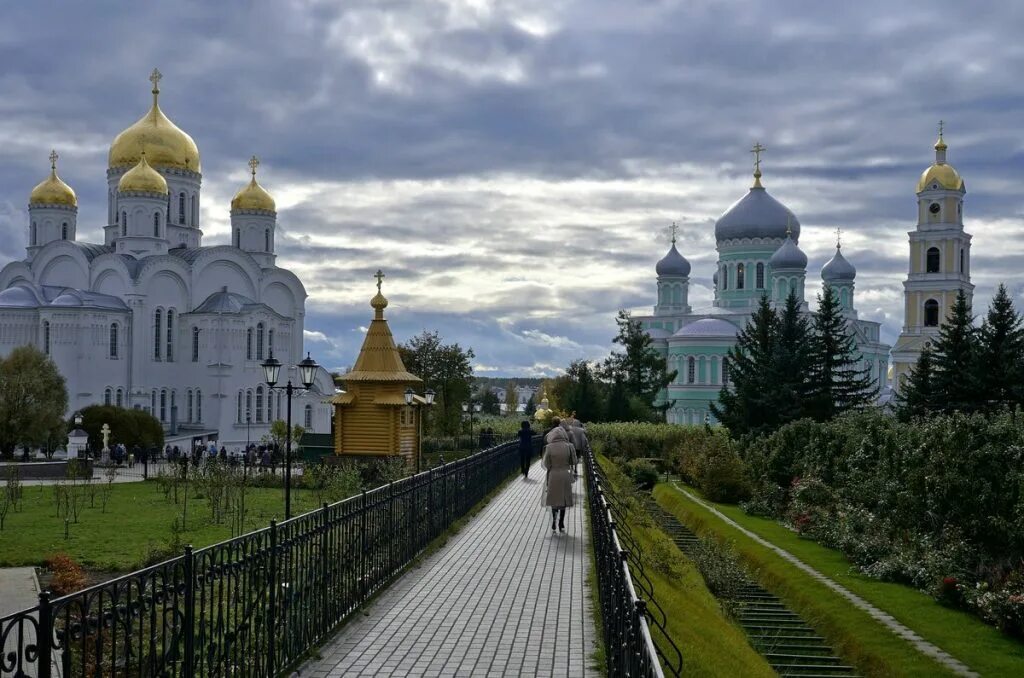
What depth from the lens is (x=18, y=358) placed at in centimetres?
3894

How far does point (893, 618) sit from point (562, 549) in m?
4.03

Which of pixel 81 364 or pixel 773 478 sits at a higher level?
pixel 81 364

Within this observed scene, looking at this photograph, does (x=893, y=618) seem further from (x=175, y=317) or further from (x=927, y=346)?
(x=175, y=317)

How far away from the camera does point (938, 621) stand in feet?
39.5

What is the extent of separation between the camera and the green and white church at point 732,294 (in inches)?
2446

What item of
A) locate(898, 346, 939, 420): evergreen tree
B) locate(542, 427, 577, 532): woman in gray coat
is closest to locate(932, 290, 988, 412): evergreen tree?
locate(898, 346, 939, 420): evergreen tree

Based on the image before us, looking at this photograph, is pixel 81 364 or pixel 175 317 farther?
pixel 175 317

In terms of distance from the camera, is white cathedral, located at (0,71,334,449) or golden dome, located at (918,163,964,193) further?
golden dome, located at (918,163,964,193)

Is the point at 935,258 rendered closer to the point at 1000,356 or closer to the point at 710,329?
the point at 710,329

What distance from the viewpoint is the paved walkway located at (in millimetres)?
7758

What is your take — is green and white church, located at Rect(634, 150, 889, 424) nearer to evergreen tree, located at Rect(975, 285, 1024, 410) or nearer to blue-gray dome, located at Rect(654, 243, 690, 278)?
blue-gray dome, located at Rect(654, 243, 690, 278)

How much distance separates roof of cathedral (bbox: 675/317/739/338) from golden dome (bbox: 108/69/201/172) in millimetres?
29680

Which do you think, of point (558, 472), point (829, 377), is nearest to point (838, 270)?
point (829, 377)

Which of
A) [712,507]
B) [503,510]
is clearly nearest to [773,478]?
[712,507]
